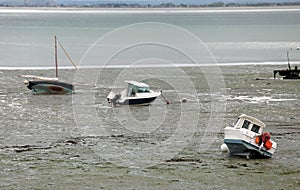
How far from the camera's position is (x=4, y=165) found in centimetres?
1964

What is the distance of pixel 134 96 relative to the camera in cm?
3038

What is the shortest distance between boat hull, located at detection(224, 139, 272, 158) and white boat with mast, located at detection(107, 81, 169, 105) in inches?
381

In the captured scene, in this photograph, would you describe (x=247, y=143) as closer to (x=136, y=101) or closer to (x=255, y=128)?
(x=255, y=128)

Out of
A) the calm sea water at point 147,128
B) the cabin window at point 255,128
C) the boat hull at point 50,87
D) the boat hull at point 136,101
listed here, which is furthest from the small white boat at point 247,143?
the boat hull at point 50,87

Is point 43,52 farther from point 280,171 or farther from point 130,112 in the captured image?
point 280,171

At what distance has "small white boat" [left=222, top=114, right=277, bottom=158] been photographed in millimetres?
20720

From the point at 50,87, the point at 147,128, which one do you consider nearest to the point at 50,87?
the point at 50,87

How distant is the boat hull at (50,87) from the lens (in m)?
33.4

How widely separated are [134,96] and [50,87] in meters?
5.16

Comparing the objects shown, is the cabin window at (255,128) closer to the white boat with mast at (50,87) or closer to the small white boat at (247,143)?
the small white boat at (247,143)

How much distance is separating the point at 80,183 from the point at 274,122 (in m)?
10.6

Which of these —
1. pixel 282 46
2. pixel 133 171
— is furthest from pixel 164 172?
pixel 282 46

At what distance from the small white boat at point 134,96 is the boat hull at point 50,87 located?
334 centimetres

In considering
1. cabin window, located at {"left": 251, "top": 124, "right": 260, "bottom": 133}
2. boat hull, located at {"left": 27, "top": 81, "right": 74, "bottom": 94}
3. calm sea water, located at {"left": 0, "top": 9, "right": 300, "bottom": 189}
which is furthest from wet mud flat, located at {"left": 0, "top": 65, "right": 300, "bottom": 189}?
cabin window, located at {"left": 251, "top": 124, "right": 260, "bottom": 133}
